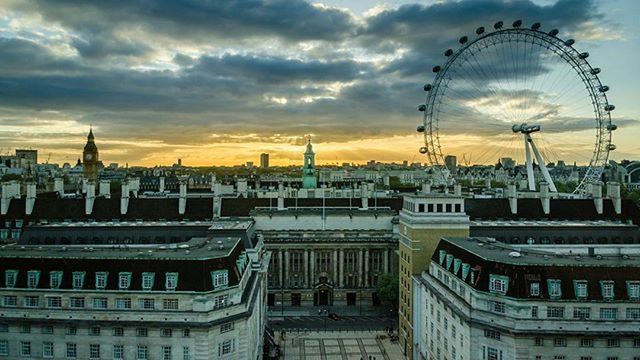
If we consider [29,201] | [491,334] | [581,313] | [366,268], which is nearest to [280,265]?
[366,268]

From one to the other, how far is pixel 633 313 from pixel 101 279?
5019 cm

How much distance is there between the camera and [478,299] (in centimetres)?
5947

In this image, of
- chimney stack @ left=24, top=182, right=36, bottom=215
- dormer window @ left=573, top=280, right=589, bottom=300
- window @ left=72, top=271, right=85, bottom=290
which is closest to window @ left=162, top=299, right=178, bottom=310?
window @ left=72, top=271, right=85, bottom=290

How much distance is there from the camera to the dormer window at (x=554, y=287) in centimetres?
5697

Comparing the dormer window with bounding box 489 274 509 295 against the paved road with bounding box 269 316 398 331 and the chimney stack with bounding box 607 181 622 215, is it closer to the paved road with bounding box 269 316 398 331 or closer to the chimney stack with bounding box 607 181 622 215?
the paved road with bounding box 269 316 398 331

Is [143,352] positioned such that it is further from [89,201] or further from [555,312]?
[89,201]

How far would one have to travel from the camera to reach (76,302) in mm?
60219

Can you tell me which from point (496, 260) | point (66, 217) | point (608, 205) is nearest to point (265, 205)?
point (66, 217)

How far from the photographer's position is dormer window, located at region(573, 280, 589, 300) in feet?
187

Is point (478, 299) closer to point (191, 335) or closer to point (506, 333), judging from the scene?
point (506, 333)

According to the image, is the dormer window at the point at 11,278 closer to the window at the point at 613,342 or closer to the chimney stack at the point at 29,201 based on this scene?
the window at the point at 613,342

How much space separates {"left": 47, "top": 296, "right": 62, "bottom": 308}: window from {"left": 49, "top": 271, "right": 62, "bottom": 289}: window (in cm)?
109

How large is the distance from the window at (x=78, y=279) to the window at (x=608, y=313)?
49.3 meters

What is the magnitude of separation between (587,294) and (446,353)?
1721 centimetres
